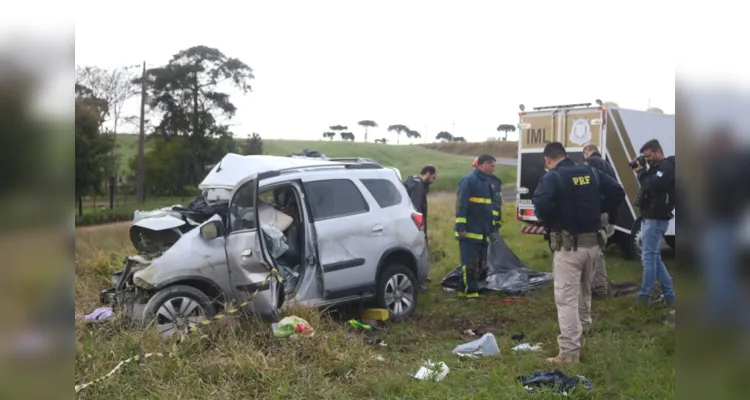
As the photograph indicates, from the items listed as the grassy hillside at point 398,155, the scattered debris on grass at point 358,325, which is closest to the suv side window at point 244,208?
the scattered debris on grass at point 358,325

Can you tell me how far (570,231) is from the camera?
4.82 metres

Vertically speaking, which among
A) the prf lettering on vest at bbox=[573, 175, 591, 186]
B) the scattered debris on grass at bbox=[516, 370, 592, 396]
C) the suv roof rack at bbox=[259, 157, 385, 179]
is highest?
the suv roof rack at bbox=[259, 157, 385, 179]

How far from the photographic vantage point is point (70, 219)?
5.22 feet

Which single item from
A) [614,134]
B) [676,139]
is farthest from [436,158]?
[676,139]

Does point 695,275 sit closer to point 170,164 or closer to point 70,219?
point 70,219

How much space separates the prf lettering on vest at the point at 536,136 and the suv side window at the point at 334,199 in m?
5.03

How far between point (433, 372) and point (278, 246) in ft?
6.49

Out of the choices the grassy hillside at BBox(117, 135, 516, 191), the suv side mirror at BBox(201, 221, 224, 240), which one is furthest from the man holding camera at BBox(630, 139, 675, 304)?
the grassy hillside at BBox(117, 135, 516, 191)

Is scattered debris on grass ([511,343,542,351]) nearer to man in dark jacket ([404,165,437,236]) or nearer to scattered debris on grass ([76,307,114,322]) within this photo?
man in dark jacket ([404,165,437,236])

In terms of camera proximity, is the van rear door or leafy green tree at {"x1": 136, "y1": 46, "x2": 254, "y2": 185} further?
leafy green tree at {"x1": 136, "y1": 46, "x2": 254, "y2": 185}

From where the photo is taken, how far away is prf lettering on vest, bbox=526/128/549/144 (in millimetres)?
10172

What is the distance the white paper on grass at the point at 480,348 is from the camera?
16.8ft

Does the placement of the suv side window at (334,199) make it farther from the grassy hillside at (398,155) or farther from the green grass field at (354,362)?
the grassy hillside at (398,155)

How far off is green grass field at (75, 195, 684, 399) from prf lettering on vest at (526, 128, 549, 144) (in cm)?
451
